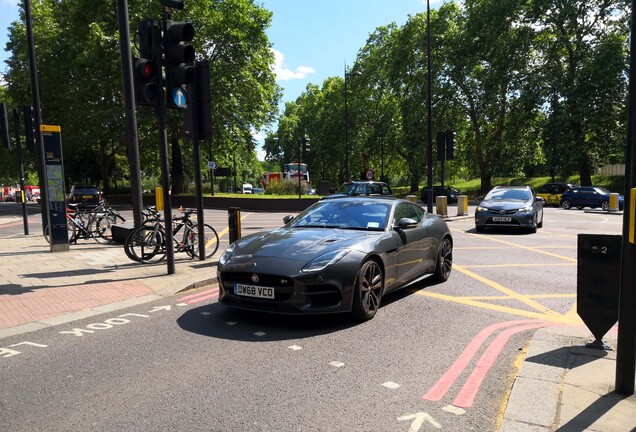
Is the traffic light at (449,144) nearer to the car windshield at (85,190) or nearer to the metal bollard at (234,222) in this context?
the metal bollard at (234,222)

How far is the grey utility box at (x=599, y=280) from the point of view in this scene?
3977mm

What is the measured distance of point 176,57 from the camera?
293 inches

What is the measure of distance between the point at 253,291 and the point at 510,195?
1266cm

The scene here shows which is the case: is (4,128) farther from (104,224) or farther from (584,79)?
(584,79)

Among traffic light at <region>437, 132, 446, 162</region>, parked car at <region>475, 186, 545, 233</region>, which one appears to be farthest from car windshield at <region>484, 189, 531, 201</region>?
traffic light at <region>437, 132, 446, 162</region>

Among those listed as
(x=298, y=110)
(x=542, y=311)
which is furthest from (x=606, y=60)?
(x=298, y=110)

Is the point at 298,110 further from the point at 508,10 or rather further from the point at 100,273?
the point at 100,273

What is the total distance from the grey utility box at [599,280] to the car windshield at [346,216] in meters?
2.45

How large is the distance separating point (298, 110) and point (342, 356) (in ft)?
253

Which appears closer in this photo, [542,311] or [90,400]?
[90,400]

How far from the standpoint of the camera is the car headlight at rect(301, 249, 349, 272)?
16.0ft

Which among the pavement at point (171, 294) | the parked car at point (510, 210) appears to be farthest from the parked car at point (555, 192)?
the pavement at point (171, 294)

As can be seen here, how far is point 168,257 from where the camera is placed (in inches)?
310

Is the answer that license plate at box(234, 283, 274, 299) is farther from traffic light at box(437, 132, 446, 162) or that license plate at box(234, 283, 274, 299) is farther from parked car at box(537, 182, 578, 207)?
parked car at box(537, 182, 578, 207)
